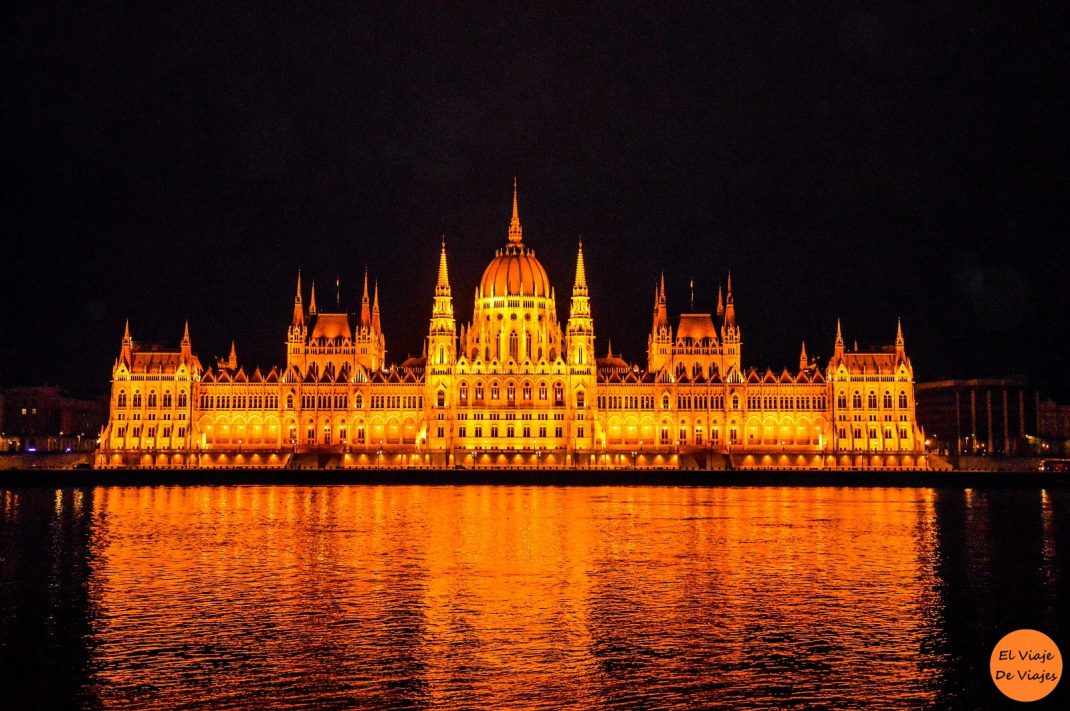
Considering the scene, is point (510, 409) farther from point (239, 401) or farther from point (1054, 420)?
point (1054, 420)

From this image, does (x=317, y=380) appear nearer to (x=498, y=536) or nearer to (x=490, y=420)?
(x=490, y=420)

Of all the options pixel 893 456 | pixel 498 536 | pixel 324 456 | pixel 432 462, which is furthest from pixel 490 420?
pixel 498 536

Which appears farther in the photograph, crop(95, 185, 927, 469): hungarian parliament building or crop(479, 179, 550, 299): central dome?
crop(479, 179, 550, 299): central dome

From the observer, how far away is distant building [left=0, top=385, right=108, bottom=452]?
153750 millimetres

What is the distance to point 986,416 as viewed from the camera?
6452 inches

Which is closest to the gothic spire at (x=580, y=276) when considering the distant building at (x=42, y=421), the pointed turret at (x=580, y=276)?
the pointed turret at (x=580, y=276)

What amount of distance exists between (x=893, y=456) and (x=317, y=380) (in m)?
58.1

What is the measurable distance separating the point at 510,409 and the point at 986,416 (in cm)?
7030

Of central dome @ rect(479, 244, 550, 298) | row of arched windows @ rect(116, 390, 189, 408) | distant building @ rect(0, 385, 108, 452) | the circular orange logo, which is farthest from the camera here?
distant building @ rect(0, 385, 108, 452)

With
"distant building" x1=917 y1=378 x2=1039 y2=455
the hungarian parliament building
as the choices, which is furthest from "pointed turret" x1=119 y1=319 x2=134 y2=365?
"distant building" x1=917 y1=378 x2=1039 y2=455

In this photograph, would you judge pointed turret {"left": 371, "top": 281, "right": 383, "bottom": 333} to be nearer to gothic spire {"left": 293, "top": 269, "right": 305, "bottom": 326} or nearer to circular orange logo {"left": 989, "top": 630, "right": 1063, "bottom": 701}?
gothic spire {"left": 293, "top": 269, "right": 305, "bottom": 326}

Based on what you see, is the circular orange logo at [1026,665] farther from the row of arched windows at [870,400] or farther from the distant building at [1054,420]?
the distant building at [1054,420]

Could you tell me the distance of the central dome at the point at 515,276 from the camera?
137 meters

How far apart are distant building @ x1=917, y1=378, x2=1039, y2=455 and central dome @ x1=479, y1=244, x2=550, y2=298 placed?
53426 mm
